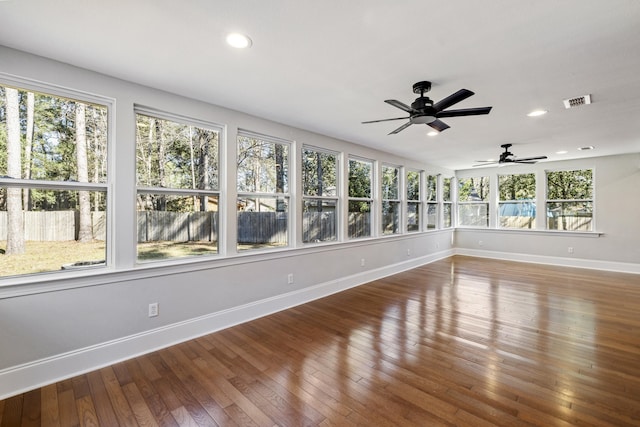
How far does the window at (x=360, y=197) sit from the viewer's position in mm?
5047

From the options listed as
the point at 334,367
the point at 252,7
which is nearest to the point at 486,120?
the point at 252,7

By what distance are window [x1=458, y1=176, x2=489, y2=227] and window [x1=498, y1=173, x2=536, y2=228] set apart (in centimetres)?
38

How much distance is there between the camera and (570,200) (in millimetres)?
6641

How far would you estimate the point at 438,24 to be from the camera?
175 cm

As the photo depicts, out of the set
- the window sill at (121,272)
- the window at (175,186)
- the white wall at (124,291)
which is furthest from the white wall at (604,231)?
the window at (175,186)

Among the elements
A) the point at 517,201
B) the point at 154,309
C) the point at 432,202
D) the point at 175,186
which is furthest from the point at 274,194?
the point at 517,201

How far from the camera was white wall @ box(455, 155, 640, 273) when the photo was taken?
5867mm

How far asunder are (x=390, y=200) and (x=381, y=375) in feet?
13.6

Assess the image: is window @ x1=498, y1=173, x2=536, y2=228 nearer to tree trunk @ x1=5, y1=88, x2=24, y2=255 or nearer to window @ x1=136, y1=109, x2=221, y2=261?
window @ x1=136, y1=109, x2=221, y2=261

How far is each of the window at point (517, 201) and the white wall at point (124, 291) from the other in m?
6.60

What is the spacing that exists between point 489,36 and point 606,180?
6.78 meters

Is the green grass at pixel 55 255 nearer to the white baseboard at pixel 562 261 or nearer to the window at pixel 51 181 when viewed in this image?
the window at pixel 51 181

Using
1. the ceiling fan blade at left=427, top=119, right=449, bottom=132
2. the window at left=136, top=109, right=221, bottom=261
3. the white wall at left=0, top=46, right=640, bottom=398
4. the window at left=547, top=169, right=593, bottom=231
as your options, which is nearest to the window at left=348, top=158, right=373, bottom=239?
the white wall at left=0, top=46, right=640, bottom=398

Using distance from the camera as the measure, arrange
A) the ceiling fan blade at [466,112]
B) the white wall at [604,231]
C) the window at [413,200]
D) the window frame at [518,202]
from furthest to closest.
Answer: the window frame at [518,202], the window at [413,200], the white wall at [604,231], the ceiling fan blade at [466,112]
